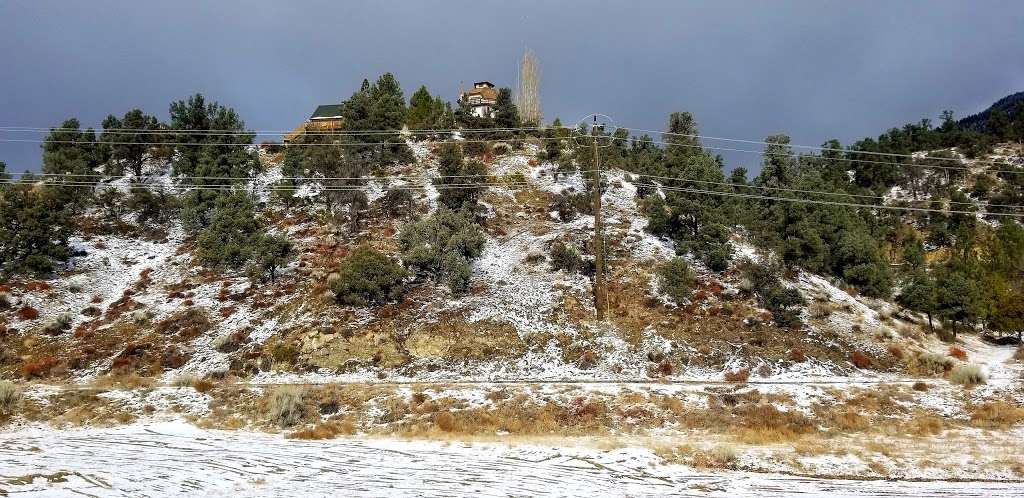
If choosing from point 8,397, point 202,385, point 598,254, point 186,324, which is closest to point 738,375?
point 598,254

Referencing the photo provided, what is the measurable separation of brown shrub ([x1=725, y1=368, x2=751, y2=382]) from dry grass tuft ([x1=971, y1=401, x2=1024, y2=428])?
939 cm

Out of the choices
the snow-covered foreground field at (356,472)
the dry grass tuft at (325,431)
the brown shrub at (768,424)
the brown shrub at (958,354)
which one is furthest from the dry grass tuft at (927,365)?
the dry grass tuft at (325,431)

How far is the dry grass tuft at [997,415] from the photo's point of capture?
2255 centimetres

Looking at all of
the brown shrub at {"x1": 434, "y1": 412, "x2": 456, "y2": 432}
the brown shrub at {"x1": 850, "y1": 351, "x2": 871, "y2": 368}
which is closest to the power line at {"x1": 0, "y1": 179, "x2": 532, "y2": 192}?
the brown shrub at {"x1": 434, "y1": 412, "x2": 456, "y2": 432}

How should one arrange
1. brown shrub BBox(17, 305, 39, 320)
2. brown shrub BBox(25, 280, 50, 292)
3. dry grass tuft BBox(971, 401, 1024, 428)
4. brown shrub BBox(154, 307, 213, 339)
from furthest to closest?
brown shrub BBox(25, 280, 50, 292) < brown shrub BBox(17, 305, 39, 320) < brown shrub BBox(154, 307, 213, 339) < dry grass tuft BBox(971, 401, 1024, 428)

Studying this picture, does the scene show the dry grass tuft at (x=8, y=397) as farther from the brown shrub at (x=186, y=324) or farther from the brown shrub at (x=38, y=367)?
the brown shrub at (x=186, y=324)

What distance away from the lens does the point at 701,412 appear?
2447cm

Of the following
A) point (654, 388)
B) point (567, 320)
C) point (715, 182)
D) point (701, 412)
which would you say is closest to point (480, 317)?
point (567, 320)

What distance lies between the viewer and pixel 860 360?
31.6 m

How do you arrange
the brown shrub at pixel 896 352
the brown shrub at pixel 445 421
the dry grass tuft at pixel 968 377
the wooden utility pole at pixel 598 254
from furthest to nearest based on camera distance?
the wooden utility pole at pixel 598 254, the brown shrub at pixel 896 352, the dry grass tuft at pixel 968 377, the brown shrub at pixel 445 421

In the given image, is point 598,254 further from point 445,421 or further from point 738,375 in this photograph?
point 445,421

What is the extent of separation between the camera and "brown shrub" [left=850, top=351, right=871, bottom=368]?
103ft

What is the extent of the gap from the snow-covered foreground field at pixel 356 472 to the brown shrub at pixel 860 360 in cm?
1542

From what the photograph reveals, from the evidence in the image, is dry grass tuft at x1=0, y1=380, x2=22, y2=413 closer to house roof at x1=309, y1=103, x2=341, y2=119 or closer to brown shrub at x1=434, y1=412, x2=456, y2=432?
brown shrub at x1=434, y1=412, x2=456, y2=432
